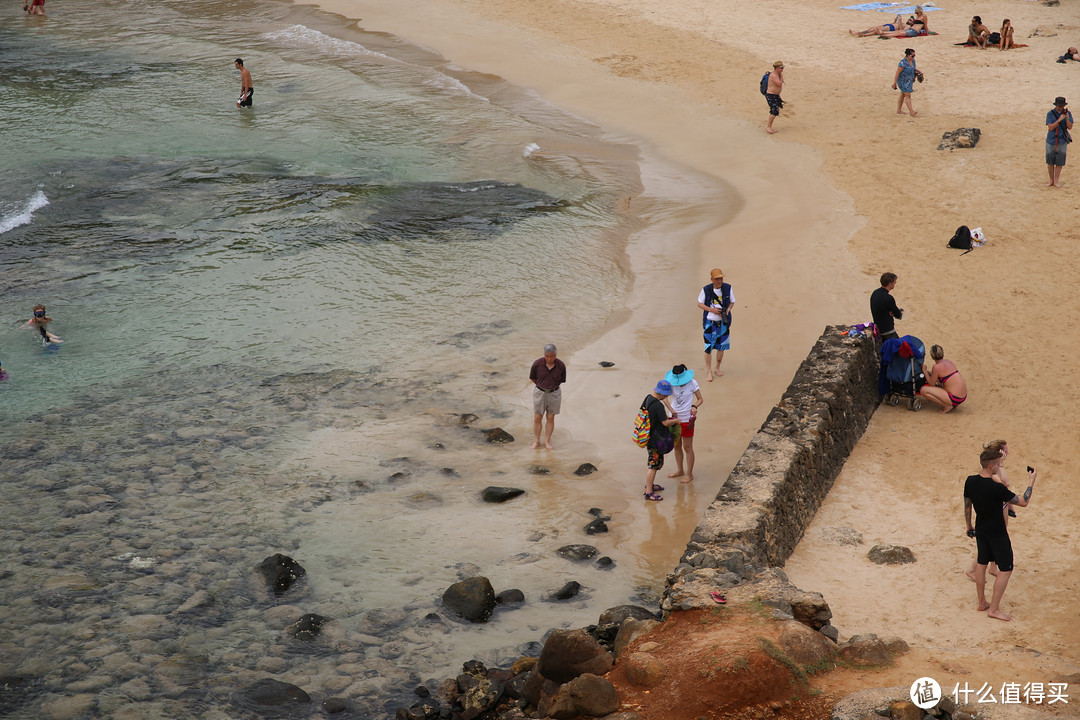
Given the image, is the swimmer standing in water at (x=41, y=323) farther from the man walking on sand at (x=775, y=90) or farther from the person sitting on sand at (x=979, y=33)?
the person sitting on sand at (x=979, y=33)

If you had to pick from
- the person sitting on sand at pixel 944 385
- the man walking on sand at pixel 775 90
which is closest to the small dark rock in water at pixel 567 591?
the person sitting on sand at pixel 944 385

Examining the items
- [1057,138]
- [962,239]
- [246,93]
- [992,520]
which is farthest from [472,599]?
[246,93]

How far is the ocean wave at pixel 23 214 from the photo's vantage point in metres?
19.6

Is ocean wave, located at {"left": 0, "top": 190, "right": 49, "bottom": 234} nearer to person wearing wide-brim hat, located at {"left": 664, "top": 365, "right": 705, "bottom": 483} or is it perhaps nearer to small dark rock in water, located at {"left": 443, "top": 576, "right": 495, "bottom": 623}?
small dark rock in water, located at {"left": 443, "top": 576, "right": 495, "bottom": 623}

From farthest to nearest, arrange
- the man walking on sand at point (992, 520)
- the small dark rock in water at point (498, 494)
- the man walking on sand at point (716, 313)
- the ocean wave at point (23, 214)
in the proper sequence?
the ocean wave at point (23, 214) → the man walking on sand at point (716, 313) → the small dark rock in water at point (498, 494) → the man walking on sand at point (992, 520)

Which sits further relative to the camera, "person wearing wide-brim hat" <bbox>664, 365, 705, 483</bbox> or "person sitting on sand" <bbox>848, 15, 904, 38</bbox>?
"person sitting on sand" <bbox>848, 15, 904, 38</bbox>

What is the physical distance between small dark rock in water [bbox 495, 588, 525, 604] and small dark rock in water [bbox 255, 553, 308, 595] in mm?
2150

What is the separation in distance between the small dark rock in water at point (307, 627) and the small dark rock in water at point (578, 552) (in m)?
2.58

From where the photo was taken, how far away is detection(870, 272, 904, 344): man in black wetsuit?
1218cm

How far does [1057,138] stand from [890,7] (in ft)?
58.4

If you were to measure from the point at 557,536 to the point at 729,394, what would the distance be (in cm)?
388

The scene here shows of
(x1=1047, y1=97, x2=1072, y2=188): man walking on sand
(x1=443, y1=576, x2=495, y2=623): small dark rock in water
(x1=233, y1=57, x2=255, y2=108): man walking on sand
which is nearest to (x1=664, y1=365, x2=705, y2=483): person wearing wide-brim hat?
(x1=443, y1=576, x2=495, y2=623): small dark rock in water

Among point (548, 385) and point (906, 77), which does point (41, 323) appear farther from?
point (906, 77)

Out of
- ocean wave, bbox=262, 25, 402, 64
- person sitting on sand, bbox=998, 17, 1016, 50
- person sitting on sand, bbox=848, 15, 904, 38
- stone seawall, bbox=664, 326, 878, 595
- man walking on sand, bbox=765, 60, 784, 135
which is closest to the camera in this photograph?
stone seawall, bbox=664, 326, 878, 595
